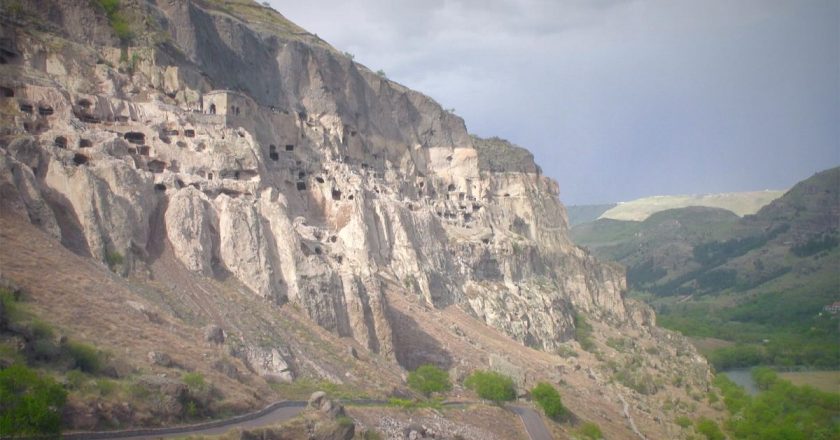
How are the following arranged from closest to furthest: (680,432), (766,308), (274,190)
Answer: (274,190) < (680,432) < (766,308)

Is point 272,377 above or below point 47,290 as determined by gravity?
below

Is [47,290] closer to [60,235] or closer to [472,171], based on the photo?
[60,235]

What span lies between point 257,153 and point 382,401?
53.6 ft

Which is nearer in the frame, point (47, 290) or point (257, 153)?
point (47, 290)

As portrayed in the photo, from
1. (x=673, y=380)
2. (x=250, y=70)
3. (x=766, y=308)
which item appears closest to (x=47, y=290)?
(x=250, y=70)

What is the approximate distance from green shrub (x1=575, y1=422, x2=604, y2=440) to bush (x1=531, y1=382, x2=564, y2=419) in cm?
115

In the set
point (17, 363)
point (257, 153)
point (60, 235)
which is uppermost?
point (257, 153)

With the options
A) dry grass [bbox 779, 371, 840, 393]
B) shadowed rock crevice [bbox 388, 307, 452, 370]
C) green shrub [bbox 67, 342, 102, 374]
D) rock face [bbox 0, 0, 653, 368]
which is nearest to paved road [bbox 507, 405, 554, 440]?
shadowed rock crevice [bbox 388, 307, 452, 370]

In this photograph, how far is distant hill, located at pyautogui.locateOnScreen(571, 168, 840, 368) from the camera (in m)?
95.8

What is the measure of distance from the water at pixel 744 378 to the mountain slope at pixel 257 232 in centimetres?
688

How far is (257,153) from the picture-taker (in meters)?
42.1

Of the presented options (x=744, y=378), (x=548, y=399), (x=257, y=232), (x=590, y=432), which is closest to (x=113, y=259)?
(x=257, y=232)

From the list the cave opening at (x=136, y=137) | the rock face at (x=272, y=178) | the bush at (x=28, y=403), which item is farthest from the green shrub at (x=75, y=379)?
the cave opening at (x=136, y=137)

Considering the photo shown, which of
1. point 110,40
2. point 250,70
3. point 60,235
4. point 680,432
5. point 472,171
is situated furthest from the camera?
point 472,171
